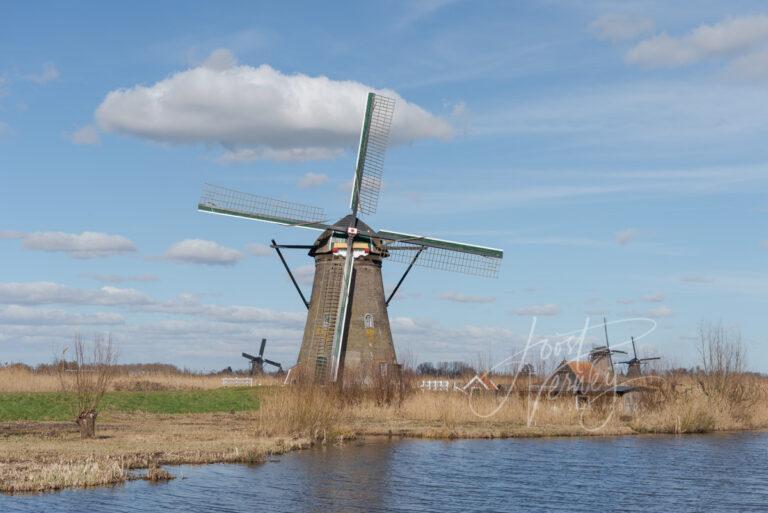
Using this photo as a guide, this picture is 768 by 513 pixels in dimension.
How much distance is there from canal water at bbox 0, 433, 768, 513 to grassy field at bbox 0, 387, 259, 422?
1043 centimetres

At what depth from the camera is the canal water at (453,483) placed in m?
15.3

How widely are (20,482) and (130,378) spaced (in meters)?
31.3

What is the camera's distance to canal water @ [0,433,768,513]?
50.3 ft

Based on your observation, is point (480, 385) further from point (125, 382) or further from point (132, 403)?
point (125, 382)

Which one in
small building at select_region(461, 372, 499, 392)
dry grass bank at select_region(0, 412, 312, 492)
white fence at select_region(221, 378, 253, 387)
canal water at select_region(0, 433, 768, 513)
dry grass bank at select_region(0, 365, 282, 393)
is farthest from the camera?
white fence at select_region(221, 378, 253, 387)

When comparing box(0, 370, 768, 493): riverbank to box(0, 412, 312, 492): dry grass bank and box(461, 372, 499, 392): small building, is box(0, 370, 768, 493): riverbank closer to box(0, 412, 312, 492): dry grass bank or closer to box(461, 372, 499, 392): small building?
box(0, 412, 312, 492): dry grass bank

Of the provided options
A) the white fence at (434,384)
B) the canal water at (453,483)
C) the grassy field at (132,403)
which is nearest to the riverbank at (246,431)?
the canal water at (453,483)

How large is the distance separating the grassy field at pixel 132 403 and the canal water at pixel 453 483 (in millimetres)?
10430

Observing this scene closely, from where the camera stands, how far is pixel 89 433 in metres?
22.1

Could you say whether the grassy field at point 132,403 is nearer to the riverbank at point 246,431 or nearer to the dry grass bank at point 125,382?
the riverbank at point 246,431

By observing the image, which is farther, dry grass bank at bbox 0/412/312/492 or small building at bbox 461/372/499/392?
small building at bbox 461/372/499/392

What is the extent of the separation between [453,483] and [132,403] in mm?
18778

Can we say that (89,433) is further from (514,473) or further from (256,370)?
(256,370)

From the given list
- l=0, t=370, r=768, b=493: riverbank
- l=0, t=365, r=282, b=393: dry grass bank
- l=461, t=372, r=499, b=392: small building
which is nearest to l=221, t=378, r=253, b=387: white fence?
l=0, t=365, r=282, b=393: dry grass bank
